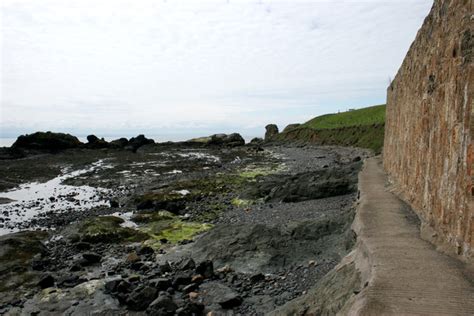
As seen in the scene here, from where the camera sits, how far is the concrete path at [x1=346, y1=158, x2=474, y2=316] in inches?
181

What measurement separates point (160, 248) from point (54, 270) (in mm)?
3669

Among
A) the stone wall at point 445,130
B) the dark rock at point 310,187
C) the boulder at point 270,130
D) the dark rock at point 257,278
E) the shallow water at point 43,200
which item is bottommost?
the dark rock at point 257,278

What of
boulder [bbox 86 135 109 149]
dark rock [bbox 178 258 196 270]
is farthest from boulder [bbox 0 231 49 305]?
boulder [bbox 86 135 109 149]

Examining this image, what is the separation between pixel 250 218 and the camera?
17188 mm

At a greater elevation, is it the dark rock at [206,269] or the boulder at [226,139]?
the boulder at [226,139]

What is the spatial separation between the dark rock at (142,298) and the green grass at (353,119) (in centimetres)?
4535

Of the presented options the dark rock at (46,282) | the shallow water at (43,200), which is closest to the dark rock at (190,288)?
the dark rock at (46,282)

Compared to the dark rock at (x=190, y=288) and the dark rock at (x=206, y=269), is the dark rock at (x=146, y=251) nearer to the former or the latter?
the dark rock at (x=206, y=269)

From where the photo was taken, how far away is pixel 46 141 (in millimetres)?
60656

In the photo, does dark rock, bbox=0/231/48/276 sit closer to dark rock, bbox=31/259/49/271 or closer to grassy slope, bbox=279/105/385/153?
dark rock, bbox=31/259/49/271

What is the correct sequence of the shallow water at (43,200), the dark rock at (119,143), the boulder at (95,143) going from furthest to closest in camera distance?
the dark rock at (119,143), the boulder at (95,143), the shallow water at (43,200)

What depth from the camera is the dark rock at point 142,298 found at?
905 centimetres

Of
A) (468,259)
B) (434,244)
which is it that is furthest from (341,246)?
(468,259)

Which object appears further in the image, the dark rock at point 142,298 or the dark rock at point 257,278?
the dark rock at point 257,278
